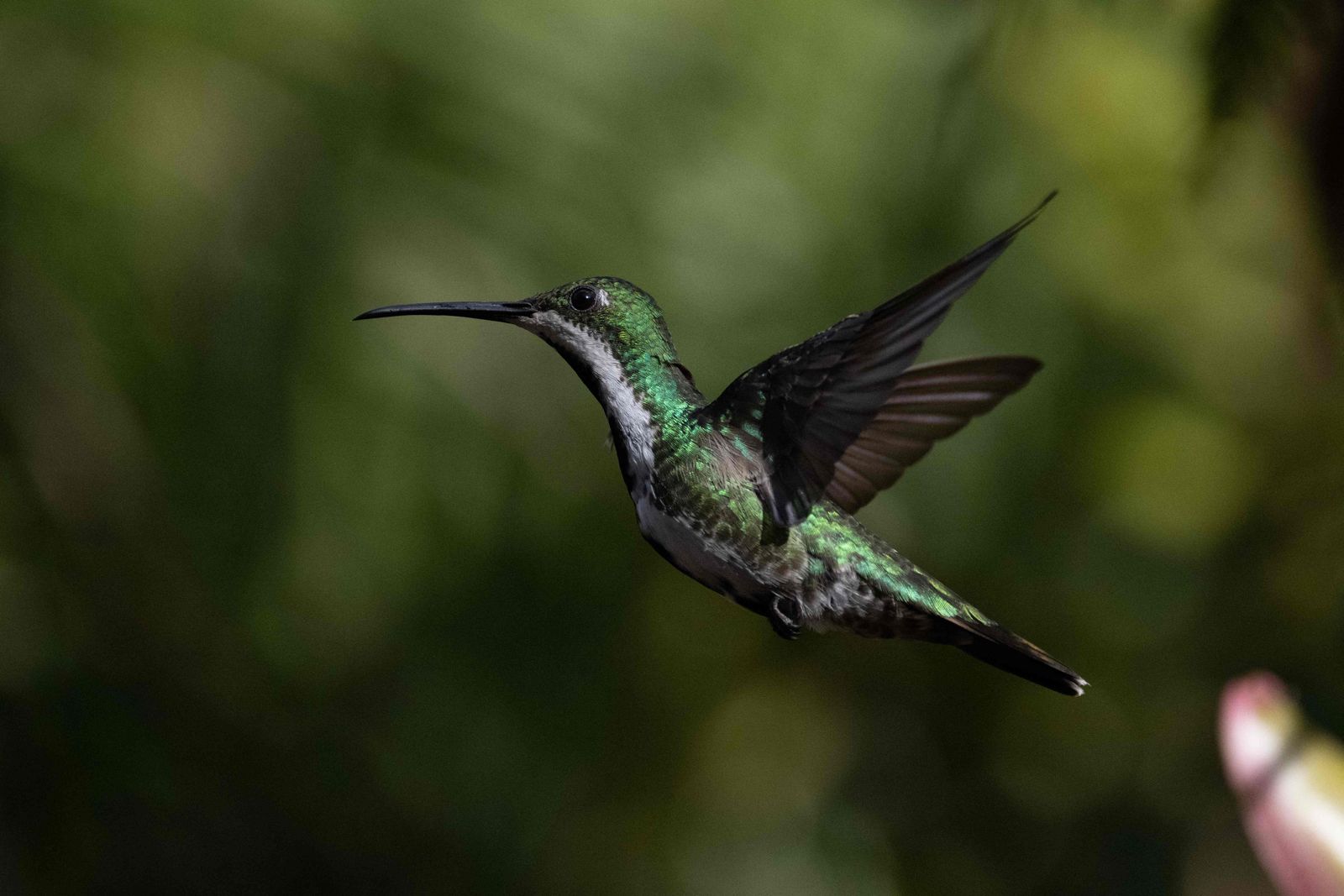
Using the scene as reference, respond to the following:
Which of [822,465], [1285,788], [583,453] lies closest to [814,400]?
[822,465]

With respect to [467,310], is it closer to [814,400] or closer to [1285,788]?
[814,400]

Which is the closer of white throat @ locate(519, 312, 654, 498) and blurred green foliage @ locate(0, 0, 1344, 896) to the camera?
white throat @ locate(519, 312, 654, 498)

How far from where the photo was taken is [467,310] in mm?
352

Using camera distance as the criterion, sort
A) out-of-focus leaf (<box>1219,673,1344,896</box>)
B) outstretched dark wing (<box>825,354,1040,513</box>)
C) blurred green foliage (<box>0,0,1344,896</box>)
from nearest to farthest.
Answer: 1. outstretched dark wing (<box>825,354,1040,513</box>)
2. out-of-focus leaf (<box>1219,673,1344,896</box>)
3. blurred green foliage (<box>0,0,1344,896</box>)

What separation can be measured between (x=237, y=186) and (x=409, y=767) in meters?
0.81

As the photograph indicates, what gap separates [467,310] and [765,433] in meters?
0.10

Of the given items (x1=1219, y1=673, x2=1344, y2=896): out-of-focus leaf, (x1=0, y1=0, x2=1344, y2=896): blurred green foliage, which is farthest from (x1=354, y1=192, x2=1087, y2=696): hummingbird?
(x1=0, y1=0, x2=1344, y2=896): blurred green foliage

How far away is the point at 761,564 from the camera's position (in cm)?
41

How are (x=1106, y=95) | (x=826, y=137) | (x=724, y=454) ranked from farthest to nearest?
1. (x=826, y=137)
2. (x=1106, y=95)
3. (x=724, y=454)

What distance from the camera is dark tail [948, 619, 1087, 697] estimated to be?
1.32 feet

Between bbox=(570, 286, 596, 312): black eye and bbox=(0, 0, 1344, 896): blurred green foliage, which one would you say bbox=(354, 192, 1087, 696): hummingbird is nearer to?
bbox=(570, 286, 596, 312): black eye

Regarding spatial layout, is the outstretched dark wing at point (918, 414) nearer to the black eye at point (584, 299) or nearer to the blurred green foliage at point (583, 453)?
the black eye at point (584, 299)

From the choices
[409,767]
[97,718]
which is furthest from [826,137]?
[97,718]

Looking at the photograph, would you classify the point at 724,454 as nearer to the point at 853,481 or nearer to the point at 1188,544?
the point at 853,481
